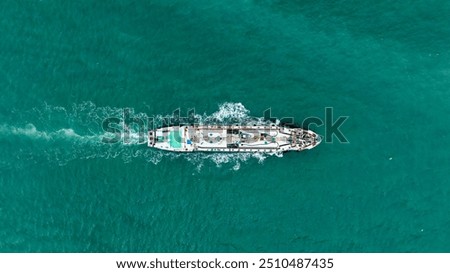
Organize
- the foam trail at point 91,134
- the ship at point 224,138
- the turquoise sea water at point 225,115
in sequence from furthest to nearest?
the foam trail at point 91,134 → the ship at point 224,138 → the turquoise sea water at point 225,115

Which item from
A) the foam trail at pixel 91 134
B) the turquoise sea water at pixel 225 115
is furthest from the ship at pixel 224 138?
the turquoise sea water at pixel 225 115

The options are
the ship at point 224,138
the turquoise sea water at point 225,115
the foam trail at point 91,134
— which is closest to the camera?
→ the turquoise sea water at point 225,115

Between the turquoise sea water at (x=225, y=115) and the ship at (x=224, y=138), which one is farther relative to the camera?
the ship at (x=224, y=138)

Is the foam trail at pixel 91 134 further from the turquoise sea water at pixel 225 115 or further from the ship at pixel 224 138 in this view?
the ship at pixel 224 138

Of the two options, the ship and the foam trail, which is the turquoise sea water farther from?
the ship
